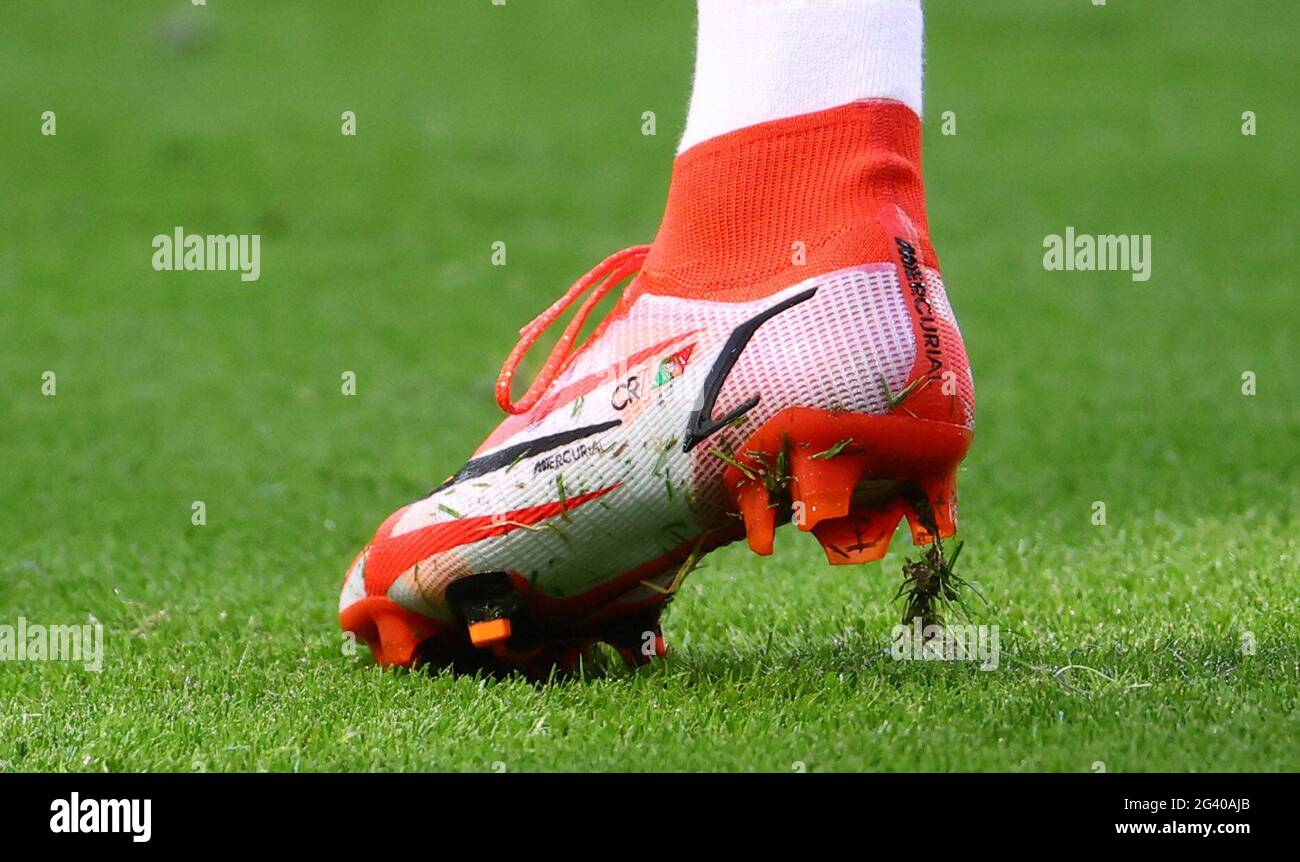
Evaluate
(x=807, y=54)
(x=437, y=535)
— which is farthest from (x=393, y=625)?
(x=807, y=54)

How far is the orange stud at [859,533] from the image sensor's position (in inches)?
106

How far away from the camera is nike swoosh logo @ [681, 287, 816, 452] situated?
2664 millimetres

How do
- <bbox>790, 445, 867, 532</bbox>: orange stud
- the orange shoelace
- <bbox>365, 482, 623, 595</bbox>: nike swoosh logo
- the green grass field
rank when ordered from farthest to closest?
the orange shoelace
<bbox>365, 482, 623, 595</bbox>: nike swoosh logo
the green grass field
<bbox>790, 445, 867, 532</bbox>: orange stud

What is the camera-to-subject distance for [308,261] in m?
9.34

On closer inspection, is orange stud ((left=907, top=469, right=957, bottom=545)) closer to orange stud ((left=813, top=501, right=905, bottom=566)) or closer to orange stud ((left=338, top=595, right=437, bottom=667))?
orange stud ((left=813, top=501, right=905, bottom=566))

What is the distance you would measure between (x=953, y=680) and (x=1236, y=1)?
13.7 metres

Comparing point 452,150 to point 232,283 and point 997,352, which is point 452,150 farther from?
point 997,352

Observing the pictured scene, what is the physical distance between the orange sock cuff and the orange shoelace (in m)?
0.24

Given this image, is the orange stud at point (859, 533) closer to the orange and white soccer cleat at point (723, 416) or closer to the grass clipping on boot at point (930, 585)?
the orange and white soccer cleat at point (723, 416)

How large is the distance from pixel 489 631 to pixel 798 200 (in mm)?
868

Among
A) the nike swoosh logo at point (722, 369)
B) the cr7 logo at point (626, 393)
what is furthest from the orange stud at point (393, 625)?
the nike swoosh logo at point (722, 369)

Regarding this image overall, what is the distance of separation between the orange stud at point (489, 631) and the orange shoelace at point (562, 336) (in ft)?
1.16

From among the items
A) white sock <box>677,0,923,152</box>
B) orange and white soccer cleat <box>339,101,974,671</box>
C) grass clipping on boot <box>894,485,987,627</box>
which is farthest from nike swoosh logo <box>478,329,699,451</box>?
grass clipping on boot <box>894,485,987,627</box>

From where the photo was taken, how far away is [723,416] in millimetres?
2660
